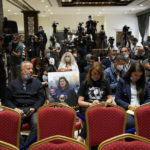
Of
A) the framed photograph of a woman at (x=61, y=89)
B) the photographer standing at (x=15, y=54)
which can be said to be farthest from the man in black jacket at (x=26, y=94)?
the photographer standing at (x=15, y=54)

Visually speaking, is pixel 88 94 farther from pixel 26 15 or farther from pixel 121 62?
pixel 26 15

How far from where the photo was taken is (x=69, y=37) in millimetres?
7754

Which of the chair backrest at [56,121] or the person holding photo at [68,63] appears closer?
the chair backrest at [56,121]

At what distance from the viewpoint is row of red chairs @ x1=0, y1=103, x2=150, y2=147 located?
212 cm

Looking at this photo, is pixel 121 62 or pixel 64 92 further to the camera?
pixel 121 62

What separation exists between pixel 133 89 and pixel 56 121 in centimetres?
121

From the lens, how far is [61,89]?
2.95m

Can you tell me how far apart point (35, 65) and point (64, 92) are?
125cm

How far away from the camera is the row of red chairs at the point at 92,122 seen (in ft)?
6.95

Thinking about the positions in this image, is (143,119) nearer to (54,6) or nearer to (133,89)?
(133,89)

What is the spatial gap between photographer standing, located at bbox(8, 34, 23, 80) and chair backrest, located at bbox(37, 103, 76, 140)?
12.0 ft

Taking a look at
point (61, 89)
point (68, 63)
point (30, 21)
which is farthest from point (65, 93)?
point (30, 21)

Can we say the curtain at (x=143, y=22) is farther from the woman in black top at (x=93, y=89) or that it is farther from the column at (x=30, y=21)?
the woman in black top at (x=93, y=89)

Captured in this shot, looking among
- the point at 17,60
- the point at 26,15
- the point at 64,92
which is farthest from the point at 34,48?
the point at 26,15
